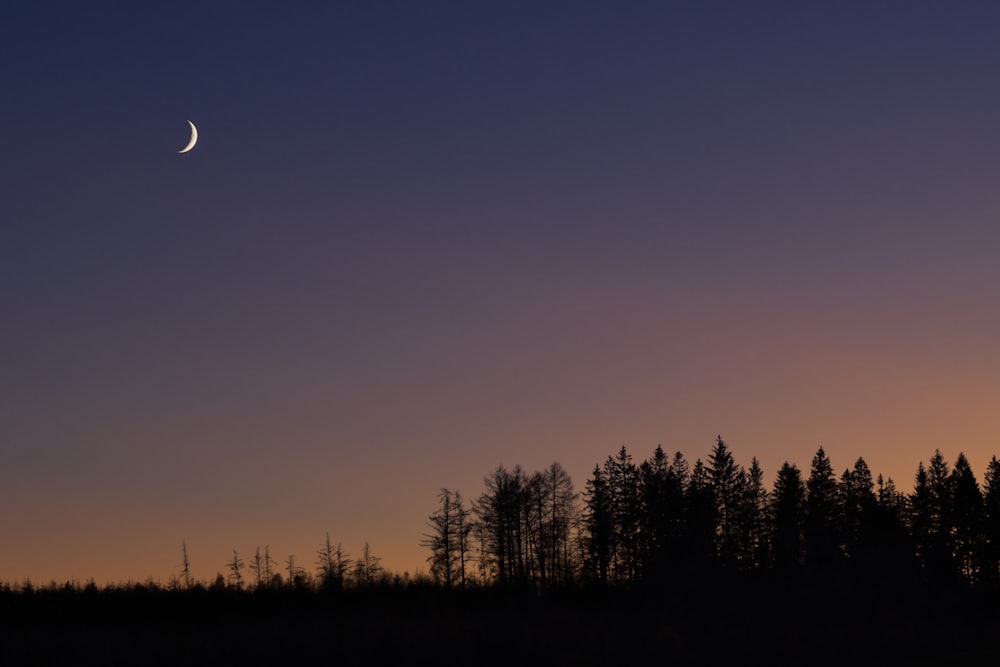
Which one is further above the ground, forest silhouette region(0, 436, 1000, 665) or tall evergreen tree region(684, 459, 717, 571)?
tall evergreen tree region(684, 459, 717, 571)

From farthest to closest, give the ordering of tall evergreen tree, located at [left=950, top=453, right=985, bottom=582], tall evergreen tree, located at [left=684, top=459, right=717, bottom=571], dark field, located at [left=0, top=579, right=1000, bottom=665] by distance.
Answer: tall evergreen tree, located at [left=950, top=453, right=985, bottom=582] < tall evergreen tree, located at [left=684, top=459, right=717, bottom=571] < dark field, located at [left=0, top=579, right=1000, bottom=665]

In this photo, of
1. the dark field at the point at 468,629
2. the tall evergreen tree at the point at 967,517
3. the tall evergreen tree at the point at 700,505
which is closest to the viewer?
the dark field at the point at 468,629

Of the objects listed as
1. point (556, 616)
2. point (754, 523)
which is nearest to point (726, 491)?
point (754, 523)

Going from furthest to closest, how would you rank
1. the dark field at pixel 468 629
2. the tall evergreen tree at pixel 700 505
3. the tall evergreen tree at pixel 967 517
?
the tall evergreen tree at pixel 967 517
the tall evergreen tree at pixel 700 505
the dark field at pixel 468 629

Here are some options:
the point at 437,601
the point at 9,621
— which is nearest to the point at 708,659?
the point at 437,601

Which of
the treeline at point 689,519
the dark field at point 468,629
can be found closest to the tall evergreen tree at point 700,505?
the treeline at point 689,519

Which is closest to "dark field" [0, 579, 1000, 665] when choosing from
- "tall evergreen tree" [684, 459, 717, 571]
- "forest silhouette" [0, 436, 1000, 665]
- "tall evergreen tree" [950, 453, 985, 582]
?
"forest silhouette" [0, 436, 1000, 665]

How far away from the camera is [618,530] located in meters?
98.2

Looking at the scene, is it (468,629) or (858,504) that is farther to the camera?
(858,504)

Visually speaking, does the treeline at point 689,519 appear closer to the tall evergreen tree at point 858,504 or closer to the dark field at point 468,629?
the tall evergreen tree at point 858,504

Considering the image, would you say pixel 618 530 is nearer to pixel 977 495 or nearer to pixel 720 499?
pixel 720 499

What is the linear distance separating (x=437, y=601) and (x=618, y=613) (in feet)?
24.1

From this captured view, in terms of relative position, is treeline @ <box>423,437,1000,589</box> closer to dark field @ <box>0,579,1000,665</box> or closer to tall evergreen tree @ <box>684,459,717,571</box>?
tall evergreen tree @ <box>684,459,717,571</box>

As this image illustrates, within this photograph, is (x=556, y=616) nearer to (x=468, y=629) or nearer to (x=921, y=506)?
(x=468, y=629)
